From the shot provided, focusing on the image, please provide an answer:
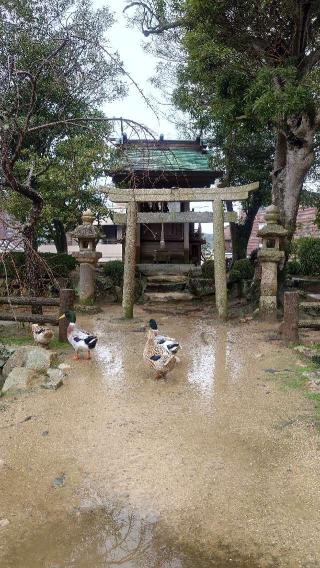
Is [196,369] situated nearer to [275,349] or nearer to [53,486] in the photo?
[275,349]

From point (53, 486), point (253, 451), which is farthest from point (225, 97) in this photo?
point (53, 486)

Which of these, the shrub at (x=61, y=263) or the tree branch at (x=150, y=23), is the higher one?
the tree branch at (x=150, y=23)

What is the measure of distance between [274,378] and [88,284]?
7.08 m

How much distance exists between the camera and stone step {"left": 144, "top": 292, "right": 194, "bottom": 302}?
1386cm

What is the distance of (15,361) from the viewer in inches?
268

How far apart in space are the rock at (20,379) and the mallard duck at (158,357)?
1656 millimetres

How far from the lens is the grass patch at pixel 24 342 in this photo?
8.06 metres

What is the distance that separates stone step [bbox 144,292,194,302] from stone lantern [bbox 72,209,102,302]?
2.23 meters

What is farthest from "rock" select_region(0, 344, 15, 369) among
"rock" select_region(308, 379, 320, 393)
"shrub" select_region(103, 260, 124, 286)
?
"shrub" select_region(103, 260, 124, 286)

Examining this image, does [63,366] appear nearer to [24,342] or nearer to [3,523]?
[24,342]

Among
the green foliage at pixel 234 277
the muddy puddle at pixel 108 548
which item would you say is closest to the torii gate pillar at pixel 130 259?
the green foliage at pixel 234 277

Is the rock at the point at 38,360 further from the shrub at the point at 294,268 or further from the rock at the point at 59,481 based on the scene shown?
the shrub at the point at 294,268

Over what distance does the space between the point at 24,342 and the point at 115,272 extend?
21.4 ft

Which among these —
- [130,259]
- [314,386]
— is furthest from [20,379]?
[130,259]
